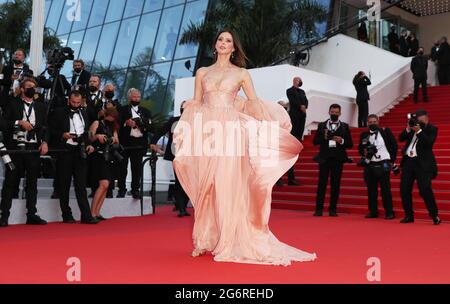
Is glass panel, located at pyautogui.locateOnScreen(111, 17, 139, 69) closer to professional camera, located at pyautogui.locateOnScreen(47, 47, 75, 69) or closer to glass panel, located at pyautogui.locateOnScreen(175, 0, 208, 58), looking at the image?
glass panel, located at pyautogui.locateOnScreen(175, 0, 208, 58)

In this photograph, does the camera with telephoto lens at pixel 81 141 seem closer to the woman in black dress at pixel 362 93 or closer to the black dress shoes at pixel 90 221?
the black dress shoes at pixel 90 221

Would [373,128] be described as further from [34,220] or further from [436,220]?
[34,220]

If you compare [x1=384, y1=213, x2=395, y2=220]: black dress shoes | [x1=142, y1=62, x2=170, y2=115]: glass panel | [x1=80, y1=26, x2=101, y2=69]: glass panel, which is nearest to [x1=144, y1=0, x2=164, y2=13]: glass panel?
[x1=142, y1=62, x2=170, y2=115]: glass panel

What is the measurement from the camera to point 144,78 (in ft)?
73.0

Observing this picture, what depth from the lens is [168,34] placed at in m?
22.1

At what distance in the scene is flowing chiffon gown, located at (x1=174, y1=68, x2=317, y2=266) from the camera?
462cm

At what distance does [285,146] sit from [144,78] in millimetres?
18085

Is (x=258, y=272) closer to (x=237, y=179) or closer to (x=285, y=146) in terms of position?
(x=237, y=179)

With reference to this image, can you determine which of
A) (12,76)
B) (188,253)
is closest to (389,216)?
(188,253)

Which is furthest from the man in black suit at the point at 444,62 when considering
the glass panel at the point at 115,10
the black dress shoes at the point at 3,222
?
the black dress shoes at the point at 3,222

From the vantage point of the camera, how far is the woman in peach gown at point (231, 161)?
4.62 m

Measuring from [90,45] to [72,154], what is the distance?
64.4 ft

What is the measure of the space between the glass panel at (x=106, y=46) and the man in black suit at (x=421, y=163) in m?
18.6
